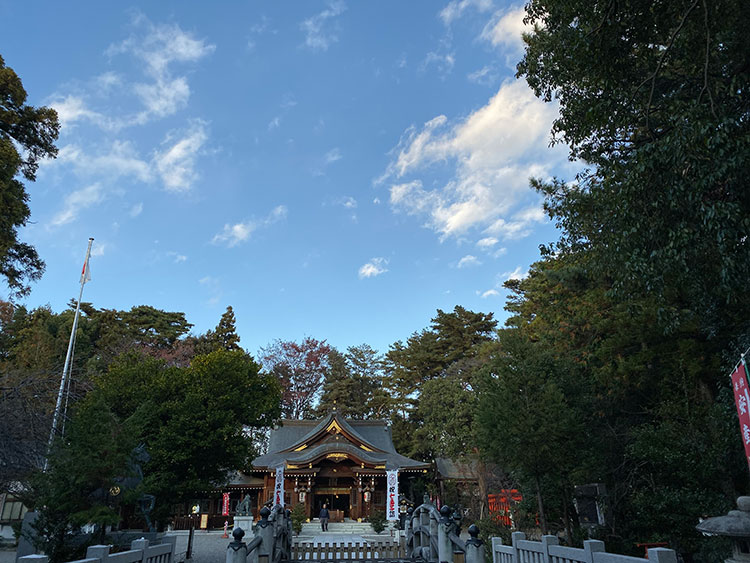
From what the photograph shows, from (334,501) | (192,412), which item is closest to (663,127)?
(192,412)

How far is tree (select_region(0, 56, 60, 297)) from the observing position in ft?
34.7

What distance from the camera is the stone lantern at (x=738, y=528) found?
4.54 metres

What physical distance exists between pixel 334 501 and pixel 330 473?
2.20m

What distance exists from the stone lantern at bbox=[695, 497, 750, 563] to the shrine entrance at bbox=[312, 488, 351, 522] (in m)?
24.6

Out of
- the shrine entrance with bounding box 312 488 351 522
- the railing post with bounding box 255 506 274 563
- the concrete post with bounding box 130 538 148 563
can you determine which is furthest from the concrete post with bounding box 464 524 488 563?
the shrine entrance with bounding box 312 488 351 522

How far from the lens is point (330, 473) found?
26.4m

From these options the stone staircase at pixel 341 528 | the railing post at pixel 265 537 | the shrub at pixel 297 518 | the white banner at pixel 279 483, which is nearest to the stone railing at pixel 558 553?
the railing post at pixel 265 537

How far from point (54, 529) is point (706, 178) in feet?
41.8

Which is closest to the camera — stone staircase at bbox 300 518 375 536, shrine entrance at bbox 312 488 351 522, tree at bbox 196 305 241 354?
stone staircase at bbox 300 518 375 536

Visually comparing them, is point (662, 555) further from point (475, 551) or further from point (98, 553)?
point (98, 553)

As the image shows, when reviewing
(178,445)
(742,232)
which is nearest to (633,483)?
(742,232)

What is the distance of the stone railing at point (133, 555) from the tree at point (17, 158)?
851cm

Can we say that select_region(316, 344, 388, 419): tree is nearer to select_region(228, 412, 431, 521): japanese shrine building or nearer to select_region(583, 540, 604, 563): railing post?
select_region(228, 412, 431, 521): japanese shrine building

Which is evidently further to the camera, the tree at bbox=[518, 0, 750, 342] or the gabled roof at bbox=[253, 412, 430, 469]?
the gabled roof at bbox=[253, 412, 430, 469]
